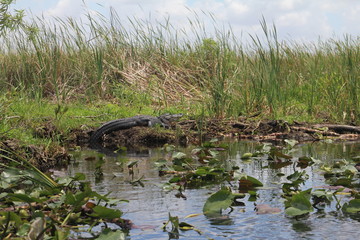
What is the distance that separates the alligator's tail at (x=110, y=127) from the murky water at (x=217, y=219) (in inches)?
109

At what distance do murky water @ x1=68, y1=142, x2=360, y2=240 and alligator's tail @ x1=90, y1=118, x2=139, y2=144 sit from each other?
9.07ft

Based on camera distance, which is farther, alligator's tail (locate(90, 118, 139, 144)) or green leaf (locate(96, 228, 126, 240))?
alligator's tail (locate(90, 118, 139, 144))

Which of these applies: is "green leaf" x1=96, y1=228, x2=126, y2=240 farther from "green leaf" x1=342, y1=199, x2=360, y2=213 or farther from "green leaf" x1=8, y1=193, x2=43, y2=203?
"green leaf" x1=342, y1=199, x2=360, y2=213

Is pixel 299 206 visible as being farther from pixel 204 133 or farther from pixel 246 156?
pixel 204 133

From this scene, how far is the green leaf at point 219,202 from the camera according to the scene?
Result: 12.5ft

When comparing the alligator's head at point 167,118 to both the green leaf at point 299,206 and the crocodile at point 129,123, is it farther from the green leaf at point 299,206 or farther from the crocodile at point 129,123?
the green leaf at point 299,206

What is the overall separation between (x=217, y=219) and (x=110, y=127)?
5.86 m

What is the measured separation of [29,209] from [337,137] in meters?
6.65

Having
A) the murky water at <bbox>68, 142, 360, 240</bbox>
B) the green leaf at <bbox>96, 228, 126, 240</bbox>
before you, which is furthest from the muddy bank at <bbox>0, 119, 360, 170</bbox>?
the green leaf at <bbox>96, 228, 126, 240</bbox>

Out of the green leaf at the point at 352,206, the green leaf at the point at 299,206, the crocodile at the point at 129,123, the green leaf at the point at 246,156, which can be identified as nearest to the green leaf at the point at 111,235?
the green leaf at the point at 299,206

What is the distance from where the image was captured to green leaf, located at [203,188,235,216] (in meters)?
3.80

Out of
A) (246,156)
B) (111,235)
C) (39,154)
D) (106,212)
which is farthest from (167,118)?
(111,235)

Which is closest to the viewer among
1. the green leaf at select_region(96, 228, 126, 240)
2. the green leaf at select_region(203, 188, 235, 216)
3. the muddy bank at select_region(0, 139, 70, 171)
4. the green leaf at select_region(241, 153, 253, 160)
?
the green leaf at select_region(96, 228, 126, 240)

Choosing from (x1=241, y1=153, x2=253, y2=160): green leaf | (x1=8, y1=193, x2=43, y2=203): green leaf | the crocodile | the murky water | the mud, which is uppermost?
the crocodile
